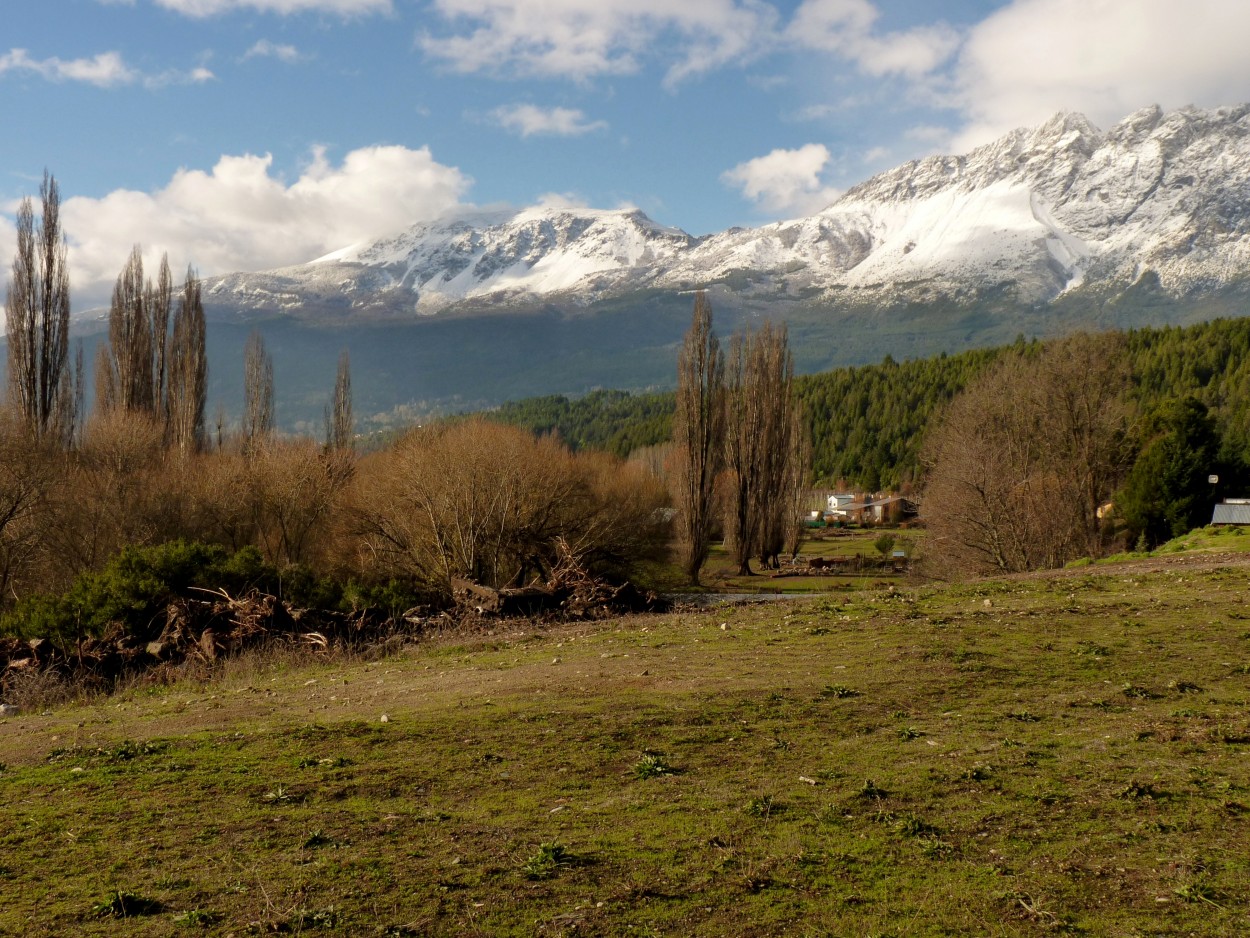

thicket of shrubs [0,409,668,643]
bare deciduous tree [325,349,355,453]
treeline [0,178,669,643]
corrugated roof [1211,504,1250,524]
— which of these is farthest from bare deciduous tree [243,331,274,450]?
corrugated roof [1211,504,1250,524]

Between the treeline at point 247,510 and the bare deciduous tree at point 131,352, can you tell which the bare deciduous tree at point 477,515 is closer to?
the treeline at point 247,510

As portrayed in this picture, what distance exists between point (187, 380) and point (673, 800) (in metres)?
57.9

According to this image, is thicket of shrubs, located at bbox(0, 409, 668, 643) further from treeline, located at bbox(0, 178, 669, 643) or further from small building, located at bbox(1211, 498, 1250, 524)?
small building, located at bbox(1211, 498, 1250, 524)

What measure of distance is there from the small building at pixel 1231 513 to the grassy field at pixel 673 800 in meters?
37.1

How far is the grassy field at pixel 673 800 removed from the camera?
621cm

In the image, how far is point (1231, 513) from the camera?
47.5 meters

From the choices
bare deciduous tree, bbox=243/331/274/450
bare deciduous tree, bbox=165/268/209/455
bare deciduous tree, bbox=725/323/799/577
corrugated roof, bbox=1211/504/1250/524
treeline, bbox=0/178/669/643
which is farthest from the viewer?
bare deciduous tree, bbox=243/331/274/450

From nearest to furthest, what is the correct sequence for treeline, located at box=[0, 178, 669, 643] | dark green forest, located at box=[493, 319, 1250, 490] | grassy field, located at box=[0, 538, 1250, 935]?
grassy field, located at box=[0, 538, 1250, 935]
treeline, located at box=[0, 178, 669, 643]
dark green forest, located at box=[493, 319, 1250, 490]

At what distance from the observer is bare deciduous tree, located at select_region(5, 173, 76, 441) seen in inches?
1843

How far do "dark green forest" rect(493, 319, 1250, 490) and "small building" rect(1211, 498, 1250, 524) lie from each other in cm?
4983

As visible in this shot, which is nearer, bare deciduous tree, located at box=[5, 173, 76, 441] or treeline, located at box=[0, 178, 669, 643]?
treeline, located at box=[0, 178, 669, 643]

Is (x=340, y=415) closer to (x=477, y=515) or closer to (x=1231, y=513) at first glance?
(x=477, y=515)

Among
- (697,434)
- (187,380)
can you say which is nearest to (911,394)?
(697,434)

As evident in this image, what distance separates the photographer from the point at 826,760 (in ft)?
30.6
